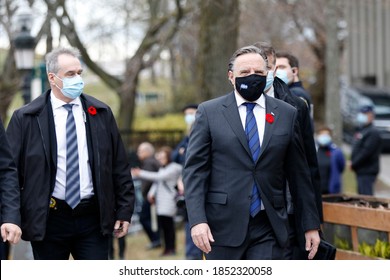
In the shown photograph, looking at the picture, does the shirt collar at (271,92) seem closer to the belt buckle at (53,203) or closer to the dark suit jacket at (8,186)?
the belt buckle at (53,203)

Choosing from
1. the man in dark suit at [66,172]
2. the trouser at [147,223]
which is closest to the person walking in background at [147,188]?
the trouser at [147,223]

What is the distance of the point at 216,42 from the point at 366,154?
143 inches

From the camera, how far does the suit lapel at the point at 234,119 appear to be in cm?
621

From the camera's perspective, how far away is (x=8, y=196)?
616 cm

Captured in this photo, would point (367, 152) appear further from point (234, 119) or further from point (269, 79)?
point (234, 119)

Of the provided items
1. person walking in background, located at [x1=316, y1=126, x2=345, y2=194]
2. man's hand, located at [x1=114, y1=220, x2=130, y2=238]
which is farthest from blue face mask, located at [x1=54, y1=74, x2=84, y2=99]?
person walking in background, located at [x1=316, y1=126, x2=345, y2=194]

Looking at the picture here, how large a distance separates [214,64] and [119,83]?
13605mm

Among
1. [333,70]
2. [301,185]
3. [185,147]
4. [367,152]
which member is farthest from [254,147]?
[333,70]

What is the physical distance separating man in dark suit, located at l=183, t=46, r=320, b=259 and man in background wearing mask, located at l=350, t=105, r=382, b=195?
9728mm

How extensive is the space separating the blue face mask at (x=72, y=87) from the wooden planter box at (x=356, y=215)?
2.71 m

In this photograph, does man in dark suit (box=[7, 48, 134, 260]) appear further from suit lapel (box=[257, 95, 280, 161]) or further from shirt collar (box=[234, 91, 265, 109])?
suit lapel (box=[257, 95, 280, 161])

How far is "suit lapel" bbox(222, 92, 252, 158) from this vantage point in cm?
621

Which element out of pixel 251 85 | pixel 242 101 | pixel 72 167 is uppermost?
pixel 251 85

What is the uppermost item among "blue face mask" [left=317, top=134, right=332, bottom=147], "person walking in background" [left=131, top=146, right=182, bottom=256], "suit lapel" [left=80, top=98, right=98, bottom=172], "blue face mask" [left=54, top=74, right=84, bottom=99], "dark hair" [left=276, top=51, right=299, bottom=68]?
"dark hair" [left=276, top=51, right=299, bottom=68]
